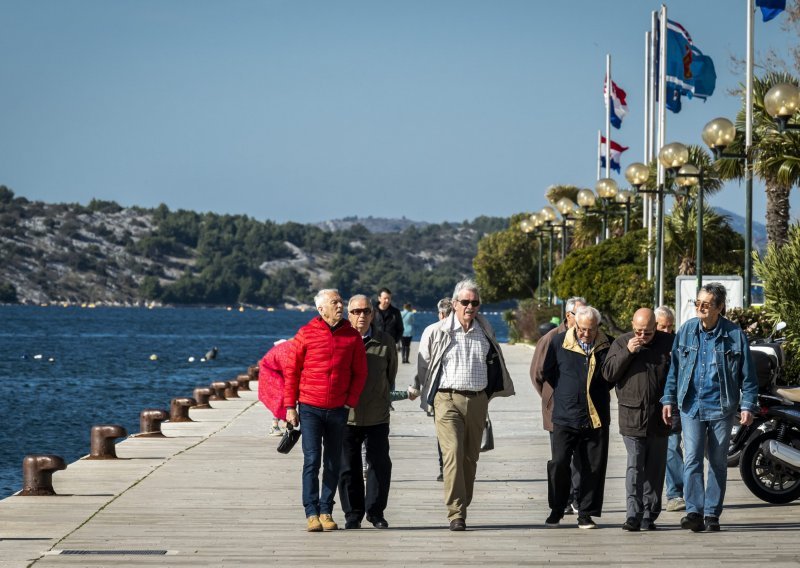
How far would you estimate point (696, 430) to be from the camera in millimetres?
10820

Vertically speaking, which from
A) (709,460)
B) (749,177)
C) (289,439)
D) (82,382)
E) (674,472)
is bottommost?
(82,382)

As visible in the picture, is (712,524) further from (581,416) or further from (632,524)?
(581,416)

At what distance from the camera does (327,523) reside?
35.6ft

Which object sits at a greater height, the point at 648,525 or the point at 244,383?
the point at 244,383

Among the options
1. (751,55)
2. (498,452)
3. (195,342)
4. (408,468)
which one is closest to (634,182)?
(751,55)

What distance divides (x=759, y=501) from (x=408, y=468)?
4.06 meters

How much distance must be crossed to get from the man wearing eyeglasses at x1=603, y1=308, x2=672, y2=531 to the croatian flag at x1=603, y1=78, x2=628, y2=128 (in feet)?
134

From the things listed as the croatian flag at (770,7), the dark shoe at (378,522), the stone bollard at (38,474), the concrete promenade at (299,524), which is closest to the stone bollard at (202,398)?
the concrete promenade at (299,524)

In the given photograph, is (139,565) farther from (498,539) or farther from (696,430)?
(696,430)

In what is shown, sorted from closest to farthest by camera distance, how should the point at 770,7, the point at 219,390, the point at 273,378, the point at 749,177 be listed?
the point at 273,378, the point at 749,177, the point at 219,390, the point at 770,7

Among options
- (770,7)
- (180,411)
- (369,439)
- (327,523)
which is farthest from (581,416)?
(770,7)

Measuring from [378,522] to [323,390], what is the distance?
1093mm

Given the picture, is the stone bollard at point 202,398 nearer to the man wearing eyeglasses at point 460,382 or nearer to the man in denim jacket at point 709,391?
the man wearing eyeglasses at point 460,382

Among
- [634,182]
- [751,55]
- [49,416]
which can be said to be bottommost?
[49,416]
